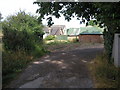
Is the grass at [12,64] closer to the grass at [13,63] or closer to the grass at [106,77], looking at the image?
the grass at [13,63]

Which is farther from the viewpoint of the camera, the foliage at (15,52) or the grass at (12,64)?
the foliage at (15,52)

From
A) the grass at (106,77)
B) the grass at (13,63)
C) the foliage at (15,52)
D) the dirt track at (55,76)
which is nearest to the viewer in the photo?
the grass at (106,77)

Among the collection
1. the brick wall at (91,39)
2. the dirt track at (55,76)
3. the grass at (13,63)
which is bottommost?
the brick wall at (91,39)

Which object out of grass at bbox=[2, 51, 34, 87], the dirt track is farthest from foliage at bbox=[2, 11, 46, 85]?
the dirt track

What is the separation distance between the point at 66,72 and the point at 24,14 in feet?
82.1

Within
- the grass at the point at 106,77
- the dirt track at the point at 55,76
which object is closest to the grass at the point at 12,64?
the dirt track at the point at 55,76

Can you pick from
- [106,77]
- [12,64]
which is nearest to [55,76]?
[106,77]

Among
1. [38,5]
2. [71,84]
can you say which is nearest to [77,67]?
[71,84]

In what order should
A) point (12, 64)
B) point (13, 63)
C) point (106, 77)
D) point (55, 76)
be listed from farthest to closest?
1. point (13, 63)
2. point (12, 64)
3. point (55, 76)
4. point (106, 77)

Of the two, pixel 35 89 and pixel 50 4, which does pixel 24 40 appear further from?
pixel 35 89

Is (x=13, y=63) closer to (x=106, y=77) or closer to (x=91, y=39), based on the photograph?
(x=106, y=77)

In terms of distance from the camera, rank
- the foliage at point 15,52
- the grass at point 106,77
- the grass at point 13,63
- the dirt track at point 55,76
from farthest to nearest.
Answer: the foliage at point 15,52 < the grass at point 13,63 < the dirt track at point 55,76 < the grass at point 106,77

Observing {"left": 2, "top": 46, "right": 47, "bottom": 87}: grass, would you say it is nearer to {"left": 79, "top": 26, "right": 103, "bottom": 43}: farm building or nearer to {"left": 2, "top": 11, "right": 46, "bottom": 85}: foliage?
{"left": 2, "top": 11, "right": 46, "bottom": 85}: foliage

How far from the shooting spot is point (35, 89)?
7.46 meters
